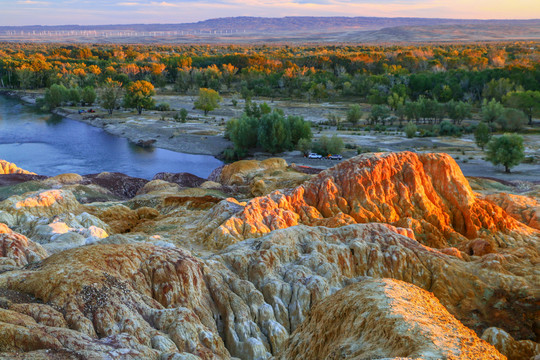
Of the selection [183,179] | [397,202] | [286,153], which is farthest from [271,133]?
[397,202]

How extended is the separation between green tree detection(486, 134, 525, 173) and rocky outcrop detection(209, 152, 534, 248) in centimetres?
3618

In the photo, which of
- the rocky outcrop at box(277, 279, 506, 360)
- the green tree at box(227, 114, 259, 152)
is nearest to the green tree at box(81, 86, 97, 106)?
the green tree at box(227, 114, 259, 152)

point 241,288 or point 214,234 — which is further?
point 214,234

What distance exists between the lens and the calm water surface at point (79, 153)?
77688 millimetres

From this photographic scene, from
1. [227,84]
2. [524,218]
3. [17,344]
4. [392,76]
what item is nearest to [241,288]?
[17,344]

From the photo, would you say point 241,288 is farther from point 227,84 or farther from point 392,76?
point 227,84

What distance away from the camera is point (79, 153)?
86188mm

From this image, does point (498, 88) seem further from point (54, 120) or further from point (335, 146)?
point (54, 120)

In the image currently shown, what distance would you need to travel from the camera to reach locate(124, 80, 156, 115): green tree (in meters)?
117

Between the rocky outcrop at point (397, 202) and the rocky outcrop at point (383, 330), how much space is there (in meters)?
13.4

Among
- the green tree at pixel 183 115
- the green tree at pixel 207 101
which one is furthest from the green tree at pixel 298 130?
the green tree at pixel 207 101

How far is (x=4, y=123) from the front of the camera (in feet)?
351

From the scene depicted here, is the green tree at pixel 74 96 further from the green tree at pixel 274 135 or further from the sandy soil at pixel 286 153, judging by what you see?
the green tree at pixel 274 135

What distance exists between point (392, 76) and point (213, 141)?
199 ft
